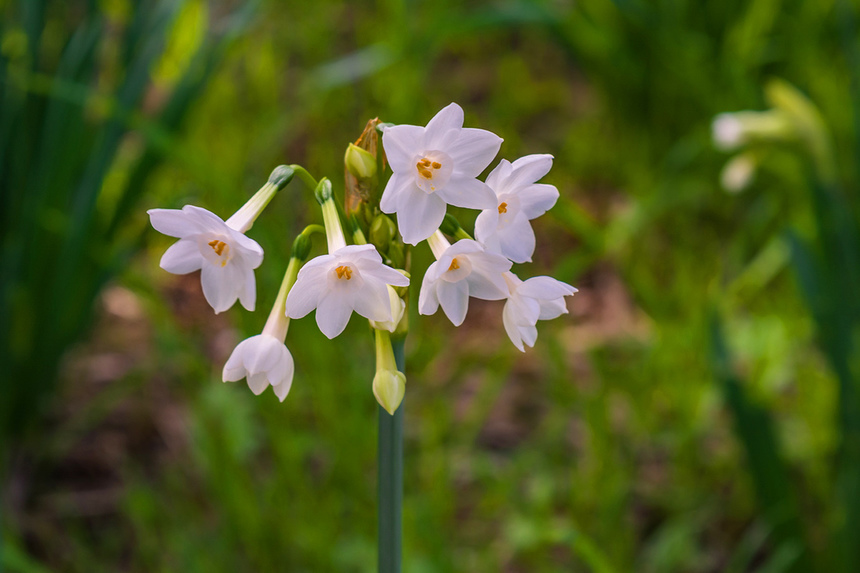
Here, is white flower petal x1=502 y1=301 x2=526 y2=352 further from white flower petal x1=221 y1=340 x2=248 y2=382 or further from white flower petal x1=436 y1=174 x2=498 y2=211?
white flower petal x1=221 y1=340 x2=248 y2=382

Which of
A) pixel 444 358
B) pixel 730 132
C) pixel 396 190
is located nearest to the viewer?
pixel 396 190

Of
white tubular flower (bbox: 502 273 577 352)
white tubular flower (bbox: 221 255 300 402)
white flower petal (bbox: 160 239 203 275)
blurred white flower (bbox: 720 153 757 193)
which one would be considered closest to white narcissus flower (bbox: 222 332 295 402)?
→ white tubular flower (bbox: 221 255 300 402)

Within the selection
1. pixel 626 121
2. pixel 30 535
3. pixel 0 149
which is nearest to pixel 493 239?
pixel 0 149

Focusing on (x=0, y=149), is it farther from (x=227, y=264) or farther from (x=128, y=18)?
(x=227, y=264)

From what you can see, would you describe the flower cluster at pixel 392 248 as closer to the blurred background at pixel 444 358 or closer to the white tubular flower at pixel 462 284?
the white tubular flower at pixel 462 284

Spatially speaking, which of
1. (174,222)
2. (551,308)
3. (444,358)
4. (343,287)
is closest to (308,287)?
(343,287)

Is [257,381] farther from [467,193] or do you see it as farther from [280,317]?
[467,193]

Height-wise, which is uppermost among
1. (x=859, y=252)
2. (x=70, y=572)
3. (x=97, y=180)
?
(x=97, y=180)
